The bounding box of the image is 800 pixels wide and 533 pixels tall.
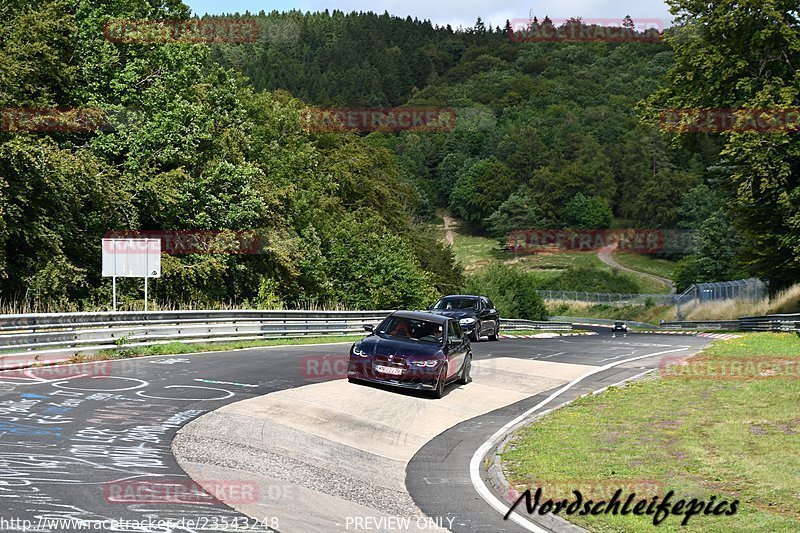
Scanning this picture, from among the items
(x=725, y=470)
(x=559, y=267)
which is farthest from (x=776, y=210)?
(x=559, y=267)

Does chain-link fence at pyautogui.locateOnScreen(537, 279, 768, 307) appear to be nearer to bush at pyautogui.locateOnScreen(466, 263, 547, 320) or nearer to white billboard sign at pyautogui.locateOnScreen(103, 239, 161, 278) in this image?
bush at pyautogui.locateOnScreen(466, 263, 547, 320)

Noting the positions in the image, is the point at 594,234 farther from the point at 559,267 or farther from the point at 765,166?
the point at 765,166

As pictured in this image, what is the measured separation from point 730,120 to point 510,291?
41.0 meters

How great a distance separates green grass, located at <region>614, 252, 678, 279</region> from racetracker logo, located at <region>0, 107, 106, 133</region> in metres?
102

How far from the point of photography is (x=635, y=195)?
550 feet

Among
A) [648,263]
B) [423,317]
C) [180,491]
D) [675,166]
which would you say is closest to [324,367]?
[423,317]

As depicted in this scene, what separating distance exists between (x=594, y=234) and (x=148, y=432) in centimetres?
14832

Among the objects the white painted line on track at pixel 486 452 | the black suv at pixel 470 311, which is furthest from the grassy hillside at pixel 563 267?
the white painted line on track at pixel 486 452

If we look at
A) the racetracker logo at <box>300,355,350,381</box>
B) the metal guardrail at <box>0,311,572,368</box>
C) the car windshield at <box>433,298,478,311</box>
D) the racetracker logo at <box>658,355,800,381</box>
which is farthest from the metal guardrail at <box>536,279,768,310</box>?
the racetracker logo at <box>300,355,350,381</box>

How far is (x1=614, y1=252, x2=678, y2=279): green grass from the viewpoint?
132 metres

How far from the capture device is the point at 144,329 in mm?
24203

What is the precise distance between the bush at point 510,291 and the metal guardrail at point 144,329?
46600mm

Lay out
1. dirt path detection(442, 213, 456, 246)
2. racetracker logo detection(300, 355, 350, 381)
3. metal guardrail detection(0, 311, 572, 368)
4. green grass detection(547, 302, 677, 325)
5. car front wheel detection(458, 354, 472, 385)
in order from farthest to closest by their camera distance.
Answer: dirt path detection(442, 213, 456, 246)
green grass detection(547, 302, 677, 325)
car front wheel detection(458, 354, 472, 385)
racetracker logo detection(300, 355, 350, 381)
metal guardrail detection(0, 311, 572, 368)

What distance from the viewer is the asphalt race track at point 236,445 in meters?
8.62
